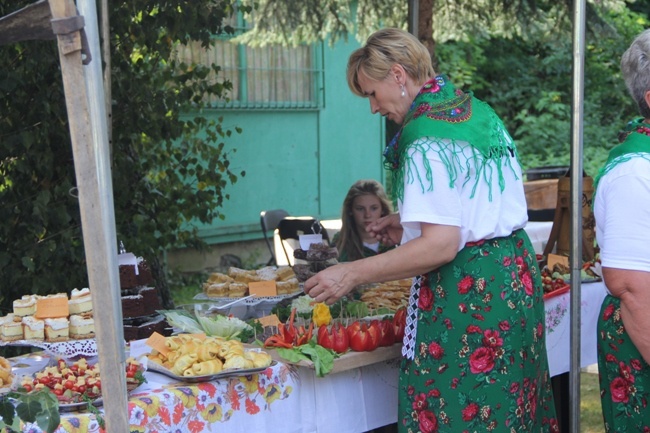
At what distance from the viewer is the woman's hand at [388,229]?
10.8 feet

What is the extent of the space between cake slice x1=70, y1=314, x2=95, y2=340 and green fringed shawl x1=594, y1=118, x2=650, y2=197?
1620mm

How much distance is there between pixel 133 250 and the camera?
5039mm

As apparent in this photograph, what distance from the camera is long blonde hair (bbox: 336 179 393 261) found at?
4957 millimetres

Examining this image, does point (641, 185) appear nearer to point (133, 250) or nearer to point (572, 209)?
point (572, 209)

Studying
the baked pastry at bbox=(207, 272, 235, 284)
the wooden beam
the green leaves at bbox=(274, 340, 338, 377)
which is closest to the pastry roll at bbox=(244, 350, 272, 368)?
the green leaves at bbox=(274, 340, 338, 377)

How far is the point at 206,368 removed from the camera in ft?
8.26

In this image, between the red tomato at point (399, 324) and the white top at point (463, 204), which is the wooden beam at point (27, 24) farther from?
the red tomato at point (399, 324)

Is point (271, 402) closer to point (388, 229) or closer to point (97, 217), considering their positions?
point (388, 229)

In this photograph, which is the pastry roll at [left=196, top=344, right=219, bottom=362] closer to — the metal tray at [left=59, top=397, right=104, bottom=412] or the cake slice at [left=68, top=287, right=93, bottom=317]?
the metal tray at [left=59, top=397, right=104, bottom=412]

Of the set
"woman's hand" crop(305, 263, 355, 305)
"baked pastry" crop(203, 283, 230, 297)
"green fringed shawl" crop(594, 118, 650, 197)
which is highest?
"green fringed shawl" crop(594, 118, 650, 197)

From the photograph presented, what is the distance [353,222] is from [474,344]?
2421mm

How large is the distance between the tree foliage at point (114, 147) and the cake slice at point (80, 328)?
1662mm

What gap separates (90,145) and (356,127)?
29.3 ft

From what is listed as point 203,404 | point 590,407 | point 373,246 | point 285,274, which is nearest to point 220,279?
point 285,274
